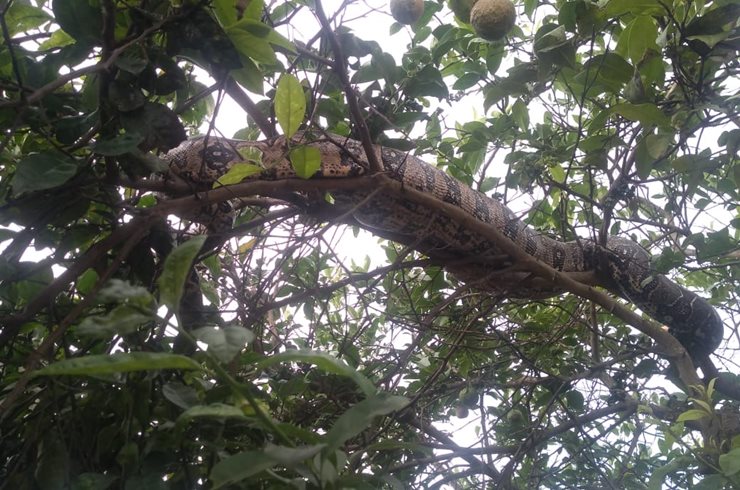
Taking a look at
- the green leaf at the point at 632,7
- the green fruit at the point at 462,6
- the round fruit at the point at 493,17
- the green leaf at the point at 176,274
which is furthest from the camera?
the green fruit at the point at 462,6

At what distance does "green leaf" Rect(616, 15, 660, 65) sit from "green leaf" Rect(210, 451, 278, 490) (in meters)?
1.71

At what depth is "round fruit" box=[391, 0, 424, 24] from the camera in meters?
2.19

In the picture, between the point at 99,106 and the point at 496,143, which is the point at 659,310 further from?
A: the point at 99,106

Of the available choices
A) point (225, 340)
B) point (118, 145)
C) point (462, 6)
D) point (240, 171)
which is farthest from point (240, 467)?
point (462, 6)

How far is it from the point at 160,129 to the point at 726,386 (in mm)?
3011

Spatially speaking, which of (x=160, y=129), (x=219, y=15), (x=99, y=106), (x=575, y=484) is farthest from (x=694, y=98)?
(x=575, y=484)

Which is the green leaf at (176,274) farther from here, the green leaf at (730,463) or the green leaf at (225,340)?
the green leaf at (730,463)

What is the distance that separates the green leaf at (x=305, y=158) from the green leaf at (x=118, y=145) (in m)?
0.44

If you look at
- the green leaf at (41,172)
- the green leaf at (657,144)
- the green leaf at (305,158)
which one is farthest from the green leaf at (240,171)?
the green leaf at (657,144)

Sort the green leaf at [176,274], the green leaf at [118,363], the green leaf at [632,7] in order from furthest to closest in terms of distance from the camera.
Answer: the green leaf at [632,7] → the green leaf at [176,274] → the green leaf at [118,363]

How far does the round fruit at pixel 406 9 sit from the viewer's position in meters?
2.19

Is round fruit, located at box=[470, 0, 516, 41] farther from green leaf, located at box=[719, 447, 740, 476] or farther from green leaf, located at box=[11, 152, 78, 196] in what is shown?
green leaf, located at box=[719, 447, 740, 476]

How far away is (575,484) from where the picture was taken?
11.1 ft

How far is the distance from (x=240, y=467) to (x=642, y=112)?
1638mm
